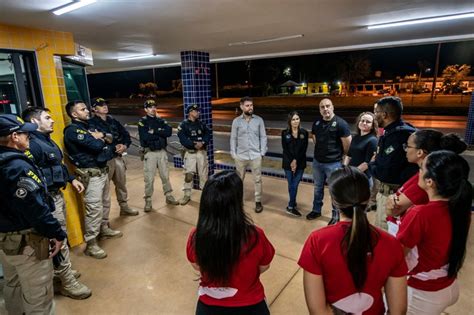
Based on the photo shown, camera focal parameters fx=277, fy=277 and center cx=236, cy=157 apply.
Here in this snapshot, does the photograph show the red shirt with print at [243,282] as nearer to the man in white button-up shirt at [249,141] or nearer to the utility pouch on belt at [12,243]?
the utility pouch on belt at [12,243]

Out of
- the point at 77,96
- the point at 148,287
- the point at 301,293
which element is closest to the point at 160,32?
the point at 77,96

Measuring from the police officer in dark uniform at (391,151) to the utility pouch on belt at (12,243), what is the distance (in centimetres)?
277

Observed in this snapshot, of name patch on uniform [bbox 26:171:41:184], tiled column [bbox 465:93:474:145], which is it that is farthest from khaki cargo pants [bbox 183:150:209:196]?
tiled column [bbox 465:93:474:145]

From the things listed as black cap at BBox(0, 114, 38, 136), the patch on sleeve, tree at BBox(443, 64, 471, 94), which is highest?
tree at BBox(443, 64, 471, 94)

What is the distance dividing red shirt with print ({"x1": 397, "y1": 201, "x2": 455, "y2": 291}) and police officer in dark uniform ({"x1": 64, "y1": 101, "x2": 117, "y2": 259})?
10.1 ft

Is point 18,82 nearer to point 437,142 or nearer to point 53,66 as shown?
point 53,66

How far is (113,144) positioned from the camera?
3.95 metres

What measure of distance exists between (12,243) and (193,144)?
2957 millimetres

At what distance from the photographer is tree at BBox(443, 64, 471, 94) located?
117ft

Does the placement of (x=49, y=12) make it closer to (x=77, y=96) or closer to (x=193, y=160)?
(x=77, y=96)

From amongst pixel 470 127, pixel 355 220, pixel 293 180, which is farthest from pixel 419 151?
pixel 470 127

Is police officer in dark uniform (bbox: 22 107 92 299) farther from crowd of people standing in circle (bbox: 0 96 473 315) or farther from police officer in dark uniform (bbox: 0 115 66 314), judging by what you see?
police officer in dark uniform (bbox: 0 115 66 314)

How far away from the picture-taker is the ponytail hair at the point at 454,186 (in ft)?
4.31

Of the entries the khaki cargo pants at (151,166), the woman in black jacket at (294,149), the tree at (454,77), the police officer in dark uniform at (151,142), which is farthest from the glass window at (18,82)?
the tree at (454,77)
